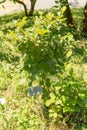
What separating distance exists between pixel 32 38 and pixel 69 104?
0.80 meters

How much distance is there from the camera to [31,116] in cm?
409

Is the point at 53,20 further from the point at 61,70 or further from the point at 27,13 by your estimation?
the point at 27,13

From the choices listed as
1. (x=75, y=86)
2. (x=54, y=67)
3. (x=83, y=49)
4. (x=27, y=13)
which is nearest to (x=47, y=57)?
(x=54, y=67)

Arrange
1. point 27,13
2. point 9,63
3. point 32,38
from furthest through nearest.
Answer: point 27,13 < point 9,63 < point 32,38

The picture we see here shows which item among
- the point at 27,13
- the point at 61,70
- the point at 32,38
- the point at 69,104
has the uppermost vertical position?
the point at 32,38

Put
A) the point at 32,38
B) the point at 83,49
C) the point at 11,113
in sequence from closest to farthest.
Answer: the point at 32,38
the point at 11,113
the point at 83,49

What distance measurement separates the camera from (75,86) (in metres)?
3.78

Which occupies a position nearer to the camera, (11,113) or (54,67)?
(54,67)

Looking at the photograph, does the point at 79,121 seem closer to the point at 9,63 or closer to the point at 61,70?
the point at 61,70

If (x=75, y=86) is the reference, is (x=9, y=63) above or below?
below

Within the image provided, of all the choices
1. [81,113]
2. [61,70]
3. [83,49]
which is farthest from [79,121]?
[83,49]

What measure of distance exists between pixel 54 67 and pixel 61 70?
5.0 inches

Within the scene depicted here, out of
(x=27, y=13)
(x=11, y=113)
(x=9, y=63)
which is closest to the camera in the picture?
(x=11, y=113)

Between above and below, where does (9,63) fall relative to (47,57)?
below
